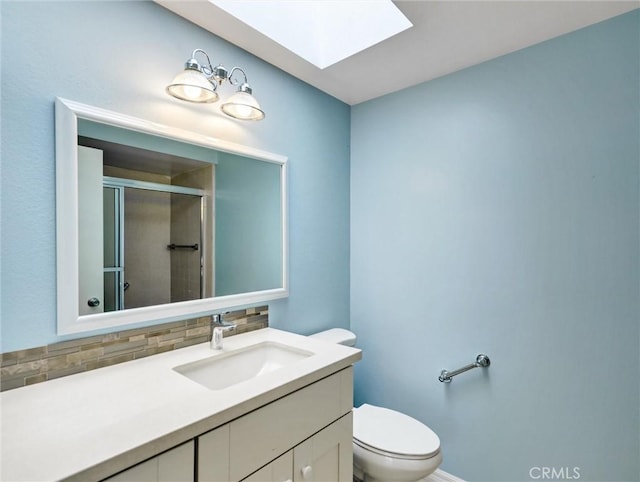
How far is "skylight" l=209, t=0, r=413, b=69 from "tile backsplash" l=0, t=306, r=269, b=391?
130 cm

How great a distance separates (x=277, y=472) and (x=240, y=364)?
1.54ft

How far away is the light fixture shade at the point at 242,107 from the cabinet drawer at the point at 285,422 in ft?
3.74

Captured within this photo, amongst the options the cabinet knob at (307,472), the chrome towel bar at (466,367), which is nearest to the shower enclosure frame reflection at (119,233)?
the cabinet knob at (307,472)

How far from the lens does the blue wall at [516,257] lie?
137 cm

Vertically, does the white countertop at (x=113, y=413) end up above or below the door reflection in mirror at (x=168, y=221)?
below

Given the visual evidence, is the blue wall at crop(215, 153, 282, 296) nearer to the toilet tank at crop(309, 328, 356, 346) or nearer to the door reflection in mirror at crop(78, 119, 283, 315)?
the door reflection in mirror at crop(78, 119, 283, 315)

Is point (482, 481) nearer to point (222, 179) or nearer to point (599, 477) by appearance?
point (599, 477)

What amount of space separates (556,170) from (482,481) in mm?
1584

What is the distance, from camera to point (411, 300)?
6.42 ft

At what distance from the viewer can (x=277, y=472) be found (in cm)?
96

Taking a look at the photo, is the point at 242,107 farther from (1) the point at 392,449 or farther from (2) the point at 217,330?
(1) the point at 392,449

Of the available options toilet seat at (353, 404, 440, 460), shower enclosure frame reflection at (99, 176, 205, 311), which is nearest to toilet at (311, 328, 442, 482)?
toilet seat at (353, 404, 440, 460)

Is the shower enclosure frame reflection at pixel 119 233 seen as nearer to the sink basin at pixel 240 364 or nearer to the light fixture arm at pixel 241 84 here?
the sink basin at pixel 240 364

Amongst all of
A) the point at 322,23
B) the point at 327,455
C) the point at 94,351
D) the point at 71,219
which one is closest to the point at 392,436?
the point at 327,455
